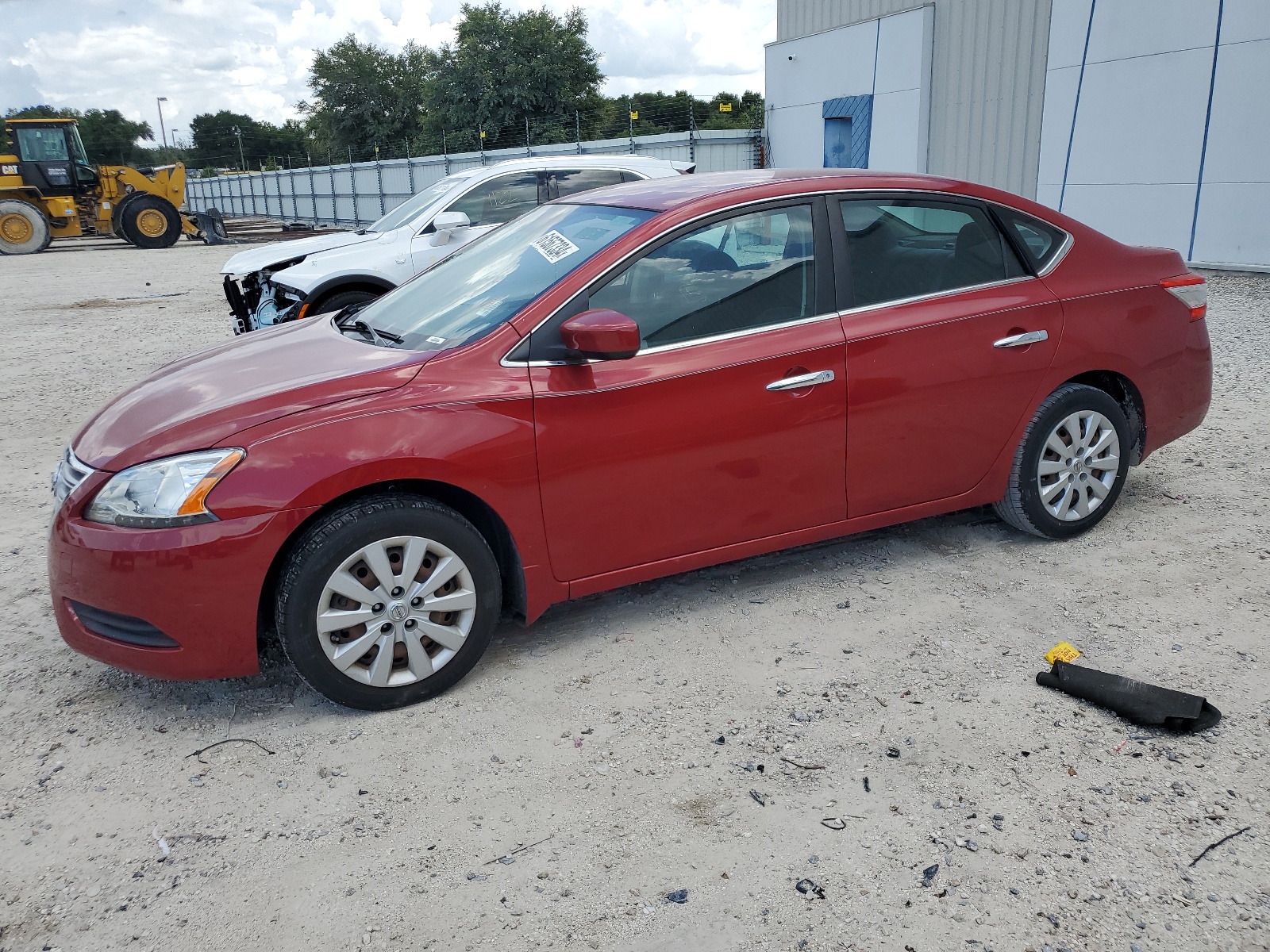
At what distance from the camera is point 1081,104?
1388 centimetres

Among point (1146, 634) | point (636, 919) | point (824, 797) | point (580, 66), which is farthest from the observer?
point (580, 66)

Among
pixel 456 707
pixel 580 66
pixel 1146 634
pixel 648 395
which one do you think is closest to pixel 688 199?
pixel 648 395

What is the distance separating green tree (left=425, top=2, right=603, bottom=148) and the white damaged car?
133 feet

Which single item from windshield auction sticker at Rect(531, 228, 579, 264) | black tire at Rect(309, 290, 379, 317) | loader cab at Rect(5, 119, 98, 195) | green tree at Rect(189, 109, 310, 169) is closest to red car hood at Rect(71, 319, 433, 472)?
windshield auction sticker at Rect(531, 228, 579, 264)

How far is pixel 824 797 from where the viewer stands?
280 cm

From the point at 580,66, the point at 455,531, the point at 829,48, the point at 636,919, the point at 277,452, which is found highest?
the point at 580,66

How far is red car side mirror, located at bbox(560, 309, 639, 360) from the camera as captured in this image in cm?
324

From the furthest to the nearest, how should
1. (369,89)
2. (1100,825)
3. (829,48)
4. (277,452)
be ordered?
(369,89) < (829,48) < (277,452) < (1100,825)

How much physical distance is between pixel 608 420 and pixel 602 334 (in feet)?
1.07

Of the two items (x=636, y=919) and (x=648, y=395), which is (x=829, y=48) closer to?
(x=648, y=395)

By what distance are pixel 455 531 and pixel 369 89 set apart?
233ft

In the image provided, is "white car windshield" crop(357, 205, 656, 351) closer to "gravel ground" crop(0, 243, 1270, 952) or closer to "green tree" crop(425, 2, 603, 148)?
"gravel ground" crop(0, 243, 1270, 952)

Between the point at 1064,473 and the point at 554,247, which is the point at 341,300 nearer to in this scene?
the point at 554,247

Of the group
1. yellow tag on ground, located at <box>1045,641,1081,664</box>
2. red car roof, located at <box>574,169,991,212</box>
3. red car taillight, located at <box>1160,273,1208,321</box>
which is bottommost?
yellow tag on ground, located at <box>1045,641,1081,664</box>
